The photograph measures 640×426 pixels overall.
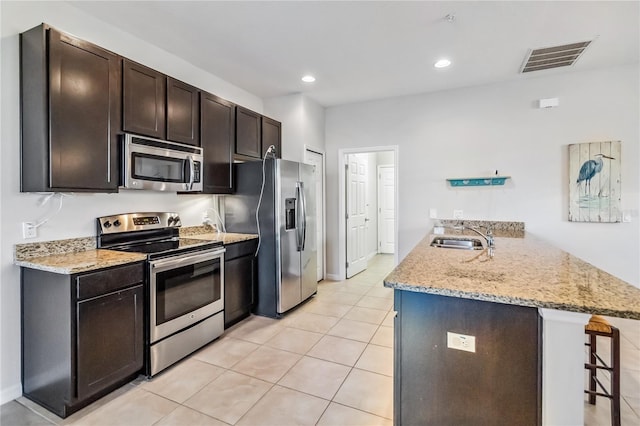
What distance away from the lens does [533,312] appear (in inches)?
53.0

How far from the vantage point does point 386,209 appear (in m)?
7.39

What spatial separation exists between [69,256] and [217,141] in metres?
1.70

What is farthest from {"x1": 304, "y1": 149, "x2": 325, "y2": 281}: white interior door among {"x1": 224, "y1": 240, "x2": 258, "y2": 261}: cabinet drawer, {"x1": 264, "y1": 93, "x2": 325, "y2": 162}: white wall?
{"x1": 224, "y1": 240, "x2": 258, "y2": 261}: cabinet drawer

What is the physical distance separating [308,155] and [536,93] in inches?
118

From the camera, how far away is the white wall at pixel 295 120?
4422 millimetres

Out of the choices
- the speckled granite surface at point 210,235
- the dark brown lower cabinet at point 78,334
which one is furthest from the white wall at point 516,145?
the dark brown lower cabinet at point 78,334

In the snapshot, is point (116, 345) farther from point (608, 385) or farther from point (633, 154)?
point (633, 154)

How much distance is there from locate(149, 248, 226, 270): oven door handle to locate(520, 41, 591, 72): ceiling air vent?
3.65 metres

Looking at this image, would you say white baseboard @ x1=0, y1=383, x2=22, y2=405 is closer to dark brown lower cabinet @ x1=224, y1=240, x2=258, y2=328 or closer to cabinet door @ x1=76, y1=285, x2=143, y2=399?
cabinet door @ x1=76, y1=285, x2=143, y2=399

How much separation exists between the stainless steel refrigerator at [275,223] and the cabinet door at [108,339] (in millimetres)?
1417

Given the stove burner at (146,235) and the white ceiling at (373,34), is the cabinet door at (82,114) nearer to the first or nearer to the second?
the stove burner at (146,235)

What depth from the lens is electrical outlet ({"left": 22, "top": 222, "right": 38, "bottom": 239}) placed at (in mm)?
2090

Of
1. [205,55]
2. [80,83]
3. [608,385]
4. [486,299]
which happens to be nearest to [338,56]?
[205,55]

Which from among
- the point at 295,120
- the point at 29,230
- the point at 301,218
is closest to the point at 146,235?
the point at 29,230
